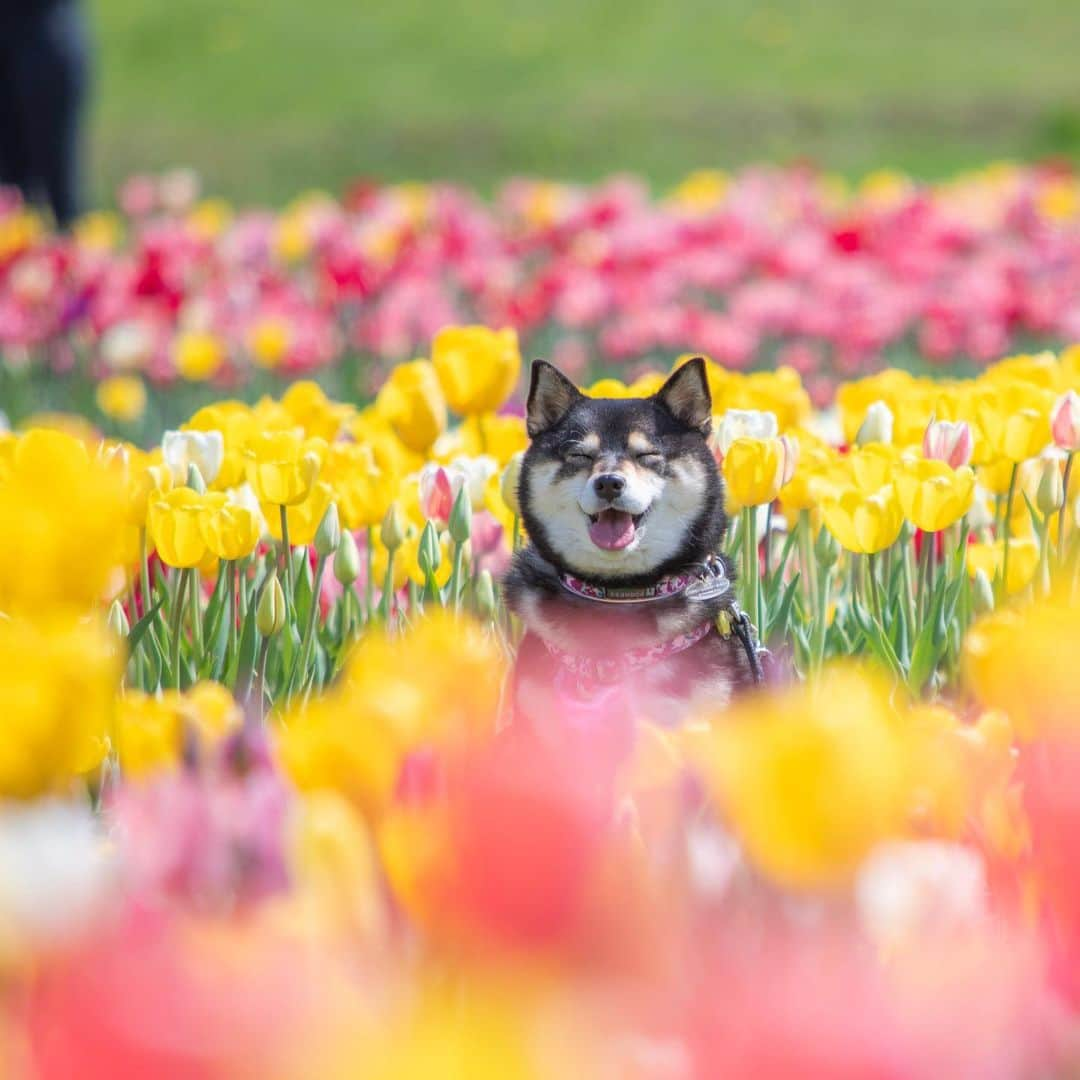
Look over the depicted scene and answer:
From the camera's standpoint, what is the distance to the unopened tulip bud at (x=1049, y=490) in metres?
2.27

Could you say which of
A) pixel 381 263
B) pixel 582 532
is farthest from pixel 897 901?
pixel 381 263

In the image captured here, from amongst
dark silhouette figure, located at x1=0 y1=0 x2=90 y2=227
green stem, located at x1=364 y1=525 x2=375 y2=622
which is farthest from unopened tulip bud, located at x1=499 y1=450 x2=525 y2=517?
dark silhouette figure, located at x1=0 y1=0 x2=90 y2=227

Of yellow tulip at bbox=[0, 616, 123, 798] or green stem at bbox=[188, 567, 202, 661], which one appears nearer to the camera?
yellow tulip at bbox=[0, 616, 123, 798]

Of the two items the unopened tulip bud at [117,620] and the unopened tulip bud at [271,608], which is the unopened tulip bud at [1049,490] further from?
the unopened tulip bud at [117,620]

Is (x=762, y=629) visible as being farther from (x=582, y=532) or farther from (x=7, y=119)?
(x=7, y=119)

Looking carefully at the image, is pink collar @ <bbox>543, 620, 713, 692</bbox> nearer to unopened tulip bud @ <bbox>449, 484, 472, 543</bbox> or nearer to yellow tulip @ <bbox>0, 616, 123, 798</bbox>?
unopened tulip bud @ <bbox>449, 484, 472, 543</bbox>

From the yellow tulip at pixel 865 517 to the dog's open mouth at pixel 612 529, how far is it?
0.36 m

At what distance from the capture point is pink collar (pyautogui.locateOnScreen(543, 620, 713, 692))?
2180mm

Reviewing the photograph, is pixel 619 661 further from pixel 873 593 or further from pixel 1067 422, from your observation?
pixel 1067 422

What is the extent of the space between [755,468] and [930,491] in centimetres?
28

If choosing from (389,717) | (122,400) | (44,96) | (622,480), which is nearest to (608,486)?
(622,480)

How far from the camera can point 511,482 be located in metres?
2.46

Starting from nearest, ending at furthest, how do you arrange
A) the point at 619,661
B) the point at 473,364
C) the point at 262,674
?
the point at 262,674, the point at 619,661, the point at 473,364

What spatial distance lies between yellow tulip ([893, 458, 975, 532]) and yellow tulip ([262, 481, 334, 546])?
814 mm
